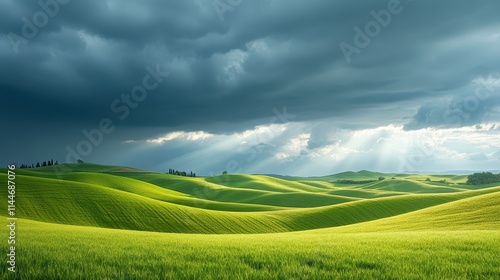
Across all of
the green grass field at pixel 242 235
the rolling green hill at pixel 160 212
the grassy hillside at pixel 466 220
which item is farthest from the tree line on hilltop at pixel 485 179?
the grassy hillside at pixel 466 220

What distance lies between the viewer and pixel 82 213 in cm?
5425

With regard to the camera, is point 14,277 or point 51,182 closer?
point 14,277

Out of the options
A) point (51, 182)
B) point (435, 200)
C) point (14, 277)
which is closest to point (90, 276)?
point (14, 277)

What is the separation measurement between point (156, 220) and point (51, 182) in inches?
1084

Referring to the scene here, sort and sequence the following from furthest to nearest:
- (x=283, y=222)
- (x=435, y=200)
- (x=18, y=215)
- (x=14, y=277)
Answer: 1. (x=435, y=200)
2. (x=283, y=222)
3. (x=18, y=215)
4. (x=14, y=277)

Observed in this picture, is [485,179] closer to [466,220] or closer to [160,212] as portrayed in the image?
[466,220]

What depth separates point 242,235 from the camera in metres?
33.1

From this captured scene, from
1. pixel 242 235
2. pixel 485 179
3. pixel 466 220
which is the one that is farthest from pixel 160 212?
pixel 485 179

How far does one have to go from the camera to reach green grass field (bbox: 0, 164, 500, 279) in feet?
27.6

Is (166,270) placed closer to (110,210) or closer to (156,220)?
(156,220)

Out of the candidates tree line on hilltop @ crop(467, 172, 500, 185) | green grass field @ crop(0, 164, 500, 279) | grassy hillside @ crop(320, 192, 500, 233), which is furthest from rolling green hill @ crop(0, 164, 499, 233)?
tree line on hilltop @ crop(467, 172, 500, 185)

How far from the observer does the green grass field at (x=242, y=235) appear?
8.42 meters

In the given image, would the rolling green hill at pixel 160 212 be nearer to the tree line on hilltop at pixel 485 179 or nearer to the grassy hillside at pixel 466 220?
the grassy hillside at pixel 466 220

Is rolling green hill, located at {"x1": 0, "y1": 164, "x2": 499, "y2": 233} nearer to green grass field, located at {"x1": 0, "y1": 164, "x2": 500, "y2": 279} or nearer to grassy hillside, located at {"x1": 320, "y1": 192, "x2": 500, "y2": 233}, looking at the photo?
green grass field, located at {"x1": 0, "y1": 164, "x2": 500, "y2": 279}
